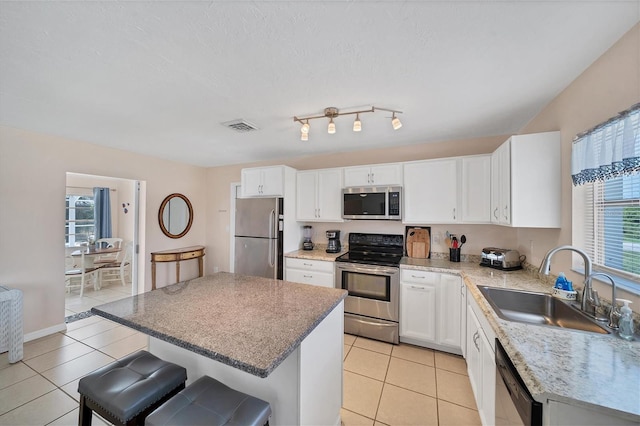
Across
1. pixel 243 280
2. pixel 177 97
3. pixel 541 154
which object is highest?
pixel 177 97

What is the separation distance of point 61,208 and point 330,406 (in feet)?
12.5

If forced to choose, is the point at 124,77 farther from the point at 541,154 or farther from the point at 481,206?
the point at 481,206

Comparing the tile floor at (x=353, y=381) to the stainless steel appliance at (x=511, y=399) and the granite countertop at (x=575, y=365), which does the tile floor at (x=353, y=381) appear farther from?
the granite countertop at (x=575, y=365)

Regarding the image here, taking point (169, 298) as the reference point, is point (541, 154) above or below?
above

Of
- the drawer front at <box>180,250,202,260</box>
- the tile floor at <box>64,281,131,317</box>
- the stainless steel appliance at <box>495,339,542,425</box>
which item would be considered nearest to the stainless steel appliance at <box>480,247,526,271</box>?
the stainless steel appliance at <box>495,339,542,425</box>

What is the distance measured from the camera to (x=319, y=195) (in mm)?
3469

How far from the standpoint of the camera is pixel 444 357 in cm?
250

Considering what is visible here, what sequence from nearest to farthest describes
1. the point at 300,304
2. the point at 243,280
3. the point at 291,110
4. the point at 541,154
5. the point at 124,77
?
the point at 300,304, the point at 124,77, the point at 541,154, the point at 243,280, the point at 291,110

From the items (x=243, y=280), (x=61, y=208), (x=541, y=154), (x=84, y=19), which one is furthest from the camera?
(x=61, y=208)

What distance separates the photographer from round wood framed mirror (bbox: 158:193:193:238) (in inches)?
163

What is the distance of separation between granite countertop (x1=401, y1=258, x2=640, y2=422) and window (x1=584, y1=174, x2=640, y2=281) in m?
0.51

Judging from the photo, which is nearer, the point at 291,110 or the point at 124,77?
the point at 124,77

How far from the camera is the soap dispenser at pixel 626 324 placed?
1122mm

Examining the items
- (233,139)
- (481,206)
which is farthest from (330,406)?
(233,139)
